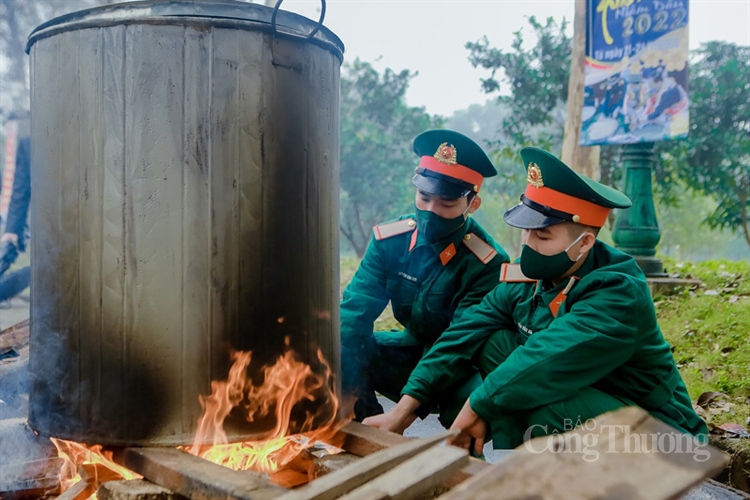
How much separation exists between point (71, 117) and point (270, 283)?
0.87 m

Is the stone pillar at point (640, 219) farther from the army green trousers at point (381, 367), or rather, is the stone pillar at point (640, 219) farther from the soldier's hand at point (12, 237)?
the soldier's hand at point (12, 237)

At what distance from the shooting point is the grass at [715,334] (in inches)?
165

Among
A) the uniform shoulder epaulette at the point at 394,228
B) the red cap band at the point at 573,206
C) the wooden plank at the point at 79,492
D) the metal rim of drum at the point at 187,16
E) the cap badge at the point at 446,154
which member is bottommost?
the wooden plank at the point at 79,492

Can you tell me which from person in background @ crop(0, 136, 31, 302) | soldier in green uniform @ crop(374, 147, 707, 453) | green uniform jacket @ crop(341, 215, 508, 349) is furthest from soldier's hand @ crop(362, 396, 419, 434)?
person in background @ crop(0, 136, 31, 302)

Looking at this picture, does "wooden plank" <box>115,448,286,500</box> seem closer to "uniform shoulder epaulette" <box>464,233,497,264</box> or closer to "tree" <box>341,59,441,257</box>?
"uniform shoulder epaulette" <box>464,233,497,264</box>

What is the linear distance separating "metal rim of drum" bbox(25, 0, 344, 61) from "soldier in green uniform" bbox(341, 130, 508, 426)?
126cm

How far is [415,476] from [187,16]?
5.21 feet

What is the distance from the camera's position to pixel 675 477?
5.53 feet

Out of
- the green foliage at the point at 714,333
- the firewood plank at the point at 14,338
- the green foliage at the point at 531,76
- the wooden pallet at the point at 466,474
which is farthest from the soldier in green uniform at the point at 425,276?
the green foliage at the point at 531,76

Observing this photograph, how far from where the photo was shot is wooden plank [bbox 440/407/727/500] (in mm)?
1615

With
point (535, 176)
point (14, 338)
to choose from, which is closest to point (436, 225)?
point (535, 176)

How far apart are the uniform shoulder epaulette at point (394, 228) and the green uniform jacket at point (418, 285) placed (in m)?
0.02

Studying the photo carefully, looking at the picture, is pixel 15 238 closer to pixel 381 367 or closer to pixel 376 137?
pixel 381 367

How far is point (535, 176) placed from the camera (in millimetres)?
2887
